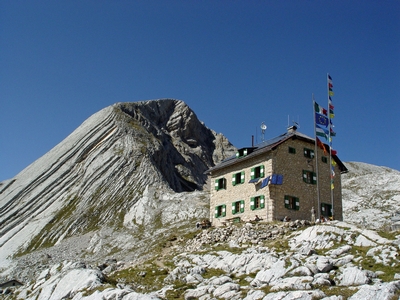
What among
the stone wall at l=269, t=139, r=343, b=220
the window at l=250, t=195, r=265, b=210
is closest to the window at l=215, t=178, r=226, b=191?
the window at l=250, t=195, r=265, b=210

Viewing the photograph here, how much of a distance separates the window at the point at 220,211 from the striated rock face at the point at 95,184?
56.7 ft

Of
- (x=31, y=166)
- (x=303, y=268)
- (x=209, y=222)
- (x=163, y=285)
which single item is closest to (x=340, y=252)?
(x=303, y=268)

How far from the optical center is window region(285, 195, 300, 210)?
41562mm

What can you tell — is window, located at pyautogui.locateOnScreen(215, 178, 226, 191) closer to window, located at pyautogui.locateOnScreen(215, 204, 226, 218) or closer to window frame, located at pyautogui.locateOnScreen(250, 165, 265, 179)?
window, located at pyautogui.locateOnScreen(215, 204, 226, 218)

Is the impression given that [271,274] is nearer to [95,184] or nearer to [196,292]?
[196,292]

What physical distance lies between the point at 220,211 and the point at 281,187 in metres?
8.28

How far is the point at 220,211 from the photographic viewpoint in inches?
1839

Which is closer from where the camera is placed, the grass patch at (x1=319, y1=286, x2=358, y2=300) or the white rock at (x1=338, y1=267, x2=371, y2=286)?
the grass patch at (x1=319, y1=286, x2=358, y2=300)

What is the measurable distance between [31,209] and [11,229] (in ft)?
17.7

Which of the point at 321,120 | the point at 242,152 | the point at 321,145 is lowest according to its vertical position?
the point at 242,152

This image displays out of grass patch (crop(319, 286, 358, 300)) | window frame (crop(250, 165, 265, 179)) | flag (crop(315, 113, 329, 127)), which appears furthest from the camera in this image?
window frame (crop(250, 165, 265, 179))

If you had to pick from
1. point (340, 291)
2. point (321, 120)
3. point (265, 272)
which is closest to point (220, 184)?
point (321, 120)

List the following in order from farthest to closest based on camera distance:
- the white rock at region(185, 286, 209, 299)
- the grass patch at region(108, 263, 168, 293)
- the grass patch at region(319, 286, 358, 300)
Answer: the grass patch at region(108, 263, 168, 293) → the white rock at region(185, 286, 209, 299) → the grass patch at region(319, 286, 358, 300)

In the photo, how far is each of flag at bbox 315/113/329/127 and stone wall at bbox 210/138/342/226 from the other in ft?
10.4
